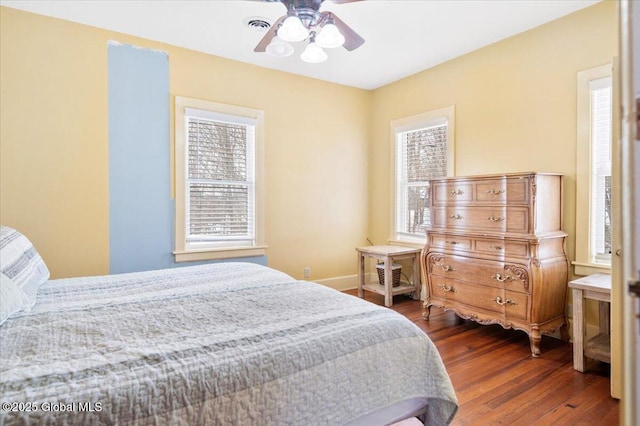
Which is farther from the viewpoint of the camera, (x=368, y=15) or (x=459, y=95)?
(x=459, y=95)

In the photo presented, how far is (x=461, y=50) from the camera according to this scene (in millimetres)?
3602

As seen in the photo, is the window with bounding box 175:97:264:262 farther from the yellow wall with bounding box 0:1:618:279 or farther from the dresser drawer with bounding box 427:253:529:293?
the dresser drawer with bounding box 427:253:529:293

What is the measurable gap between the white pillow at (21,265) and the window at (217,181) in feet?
4.88

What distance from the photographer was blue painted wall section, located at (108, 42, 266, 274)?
10.7ft

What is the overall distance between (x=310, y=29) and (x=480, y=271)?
2.30 metres

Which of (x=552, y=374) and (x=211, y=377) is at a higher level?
(x=211, y=377)

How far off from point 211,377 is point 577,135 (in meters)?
3.18

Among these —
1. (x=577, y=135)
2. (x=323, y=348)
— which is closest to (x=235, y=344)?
(x=323, y=348)

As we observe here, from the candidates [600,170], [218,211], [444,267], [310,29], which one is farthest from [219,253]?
[600,170]

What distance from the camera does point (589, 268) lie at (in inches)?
111

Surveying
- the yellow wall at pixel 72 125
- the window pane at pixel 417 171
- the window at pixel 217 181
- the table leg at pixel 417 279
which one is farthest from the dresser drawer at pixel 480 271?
the window at pixel 217 181

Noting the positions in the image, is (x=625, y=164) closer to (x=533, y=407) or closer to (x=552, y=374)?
(x=533, y=407)

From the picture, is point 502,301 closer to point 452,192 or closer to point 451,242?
point 451,242

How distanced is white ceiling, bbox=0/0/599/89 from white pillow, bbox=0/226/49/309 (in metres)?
1.94
